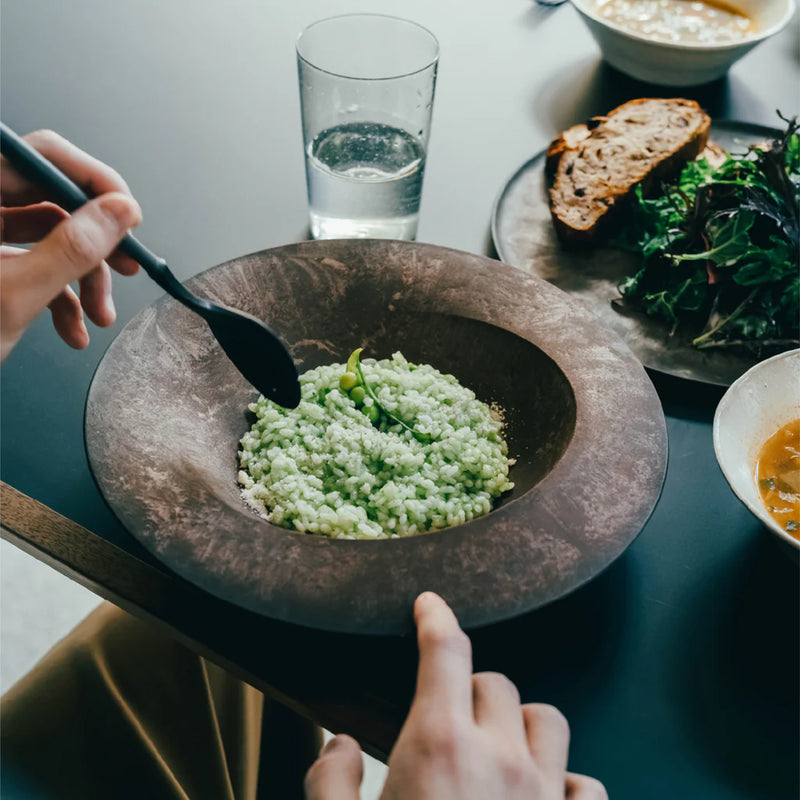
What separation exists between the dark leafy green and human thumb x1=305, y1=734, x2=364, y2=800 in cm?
80

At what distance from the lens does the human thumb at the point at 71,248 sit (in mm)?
748

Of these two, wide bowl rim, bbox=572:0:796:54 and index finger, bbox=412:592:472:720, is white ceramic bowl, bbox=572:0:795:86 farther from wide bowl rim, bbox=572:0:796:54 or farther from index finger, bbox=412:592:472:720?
index finger, bbox=412:592:472:720

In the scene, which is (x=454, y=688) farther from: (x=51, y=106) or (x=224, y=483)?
(x=51, y=106)

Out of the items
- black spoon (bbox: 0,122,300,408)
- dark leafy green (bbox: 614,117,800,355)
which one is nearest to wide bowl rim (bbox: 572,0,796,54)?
dark leafy green (bbox: 614,117,800,355)

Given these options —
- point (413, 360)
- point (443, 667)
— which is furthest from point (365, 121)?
point (443, 667)

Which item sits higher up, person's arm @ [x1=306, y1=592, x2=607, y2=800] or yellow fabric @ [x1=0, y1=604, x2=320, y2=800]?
person's arm @ [x1=306, y1=592, x2=607, y2=800]

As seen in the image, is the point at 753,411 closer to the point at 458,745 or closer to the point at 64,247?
the point at 458,745

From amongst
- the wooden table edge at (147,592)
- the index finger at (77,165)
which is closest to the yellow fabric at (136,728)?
the wooden table edge at (147,592)

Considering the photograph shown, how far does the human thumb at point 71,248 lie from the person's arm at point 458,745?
0.45 metres

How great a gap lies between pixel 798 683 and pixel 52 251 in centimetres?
87

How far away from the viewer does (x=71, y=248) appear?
0.75 m

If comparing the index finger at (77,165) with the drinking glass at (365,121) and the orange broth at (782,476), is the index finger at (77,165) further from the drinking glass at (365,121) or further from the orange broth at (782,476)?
the orange broth at (782,476)

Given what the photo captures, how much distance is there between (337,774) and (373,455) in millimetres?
377

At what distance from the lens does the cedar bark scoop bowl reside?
78 cm
